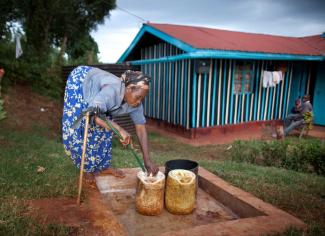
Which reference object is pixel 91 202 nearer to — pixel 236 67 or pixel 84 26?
pixel 236 67

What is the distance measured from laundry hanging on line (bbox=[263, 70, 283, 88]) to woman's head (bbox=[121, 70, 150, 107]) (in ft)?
28.2

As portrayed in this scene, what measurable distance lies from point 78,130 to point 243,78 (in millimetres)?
8180

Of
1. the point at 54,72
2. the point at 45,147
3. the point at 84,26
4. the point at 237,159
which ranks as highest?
the point at 84,26

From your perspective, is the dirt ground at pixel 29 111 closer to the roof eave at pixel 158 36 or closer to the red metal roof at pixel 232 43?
the roof eave at pixel 158 36

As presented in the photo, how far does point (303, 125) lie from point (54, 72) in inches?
351

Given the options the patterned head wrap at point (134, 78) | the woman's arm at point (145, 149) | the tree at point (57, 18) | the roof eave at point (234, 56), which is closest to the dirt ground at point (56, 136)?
the woman's arm at point (145, 149)

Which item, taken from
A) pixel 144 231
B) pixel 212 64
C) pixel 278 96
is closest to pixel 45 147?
pixel 144 231

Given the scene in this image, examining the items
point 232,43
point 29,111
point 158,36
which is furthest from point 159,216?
point 232,43

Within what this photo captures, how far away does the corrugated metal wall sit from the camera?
31.1ft

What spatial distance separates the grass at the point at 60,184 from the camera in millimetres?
2520

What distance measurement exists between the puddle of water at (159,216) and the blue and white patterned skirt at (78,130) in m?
0.52

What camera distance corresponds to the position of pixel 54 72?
11.2m

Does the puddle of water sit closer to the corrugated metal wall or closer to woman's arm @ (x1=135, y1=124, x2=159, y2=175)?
woman's arm @ (x1=135, y1=124, x2=159, y2=175)

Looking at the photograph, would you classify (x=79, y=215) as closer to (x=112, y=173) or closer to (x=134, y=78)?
(x=112, y=173)
